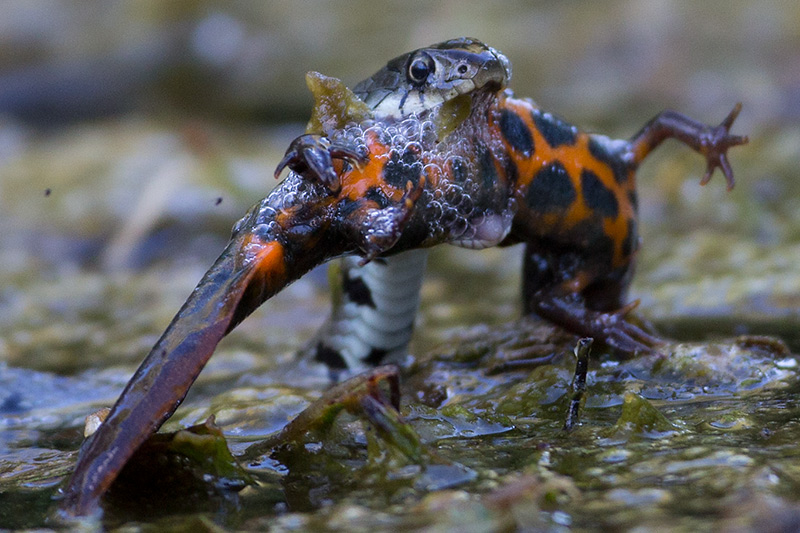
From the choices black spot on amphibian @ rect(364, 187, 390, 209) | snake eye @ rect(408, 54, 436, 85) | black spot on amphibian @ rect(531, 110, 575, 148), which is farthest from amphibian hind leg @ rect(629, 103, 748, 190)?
black spot on amphibian @ rect(364, 187, 390, 209)

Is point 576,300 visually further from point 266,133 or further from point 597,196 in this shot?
point 266,133

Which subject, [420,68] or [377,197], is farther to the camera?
[420,68]

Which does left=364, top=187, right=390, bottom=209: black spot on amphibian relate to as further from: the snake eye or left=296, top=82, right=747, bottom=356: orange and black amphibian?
the snake eye

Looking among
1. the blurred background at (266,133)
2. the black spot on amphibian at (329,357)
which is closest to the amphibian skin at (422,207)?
the black spot on amphibian at (329,357)

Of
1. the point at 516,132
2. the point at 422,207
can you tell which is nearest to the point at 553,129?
the point at 516,132

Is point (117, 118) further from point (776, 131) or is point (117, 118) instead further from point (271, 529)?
point (271, 529)

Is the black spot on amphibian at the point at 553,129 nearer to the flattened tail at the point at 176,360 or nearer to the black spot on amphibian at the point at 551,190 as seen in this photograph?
the black spot on amphibian at the point at 551,190

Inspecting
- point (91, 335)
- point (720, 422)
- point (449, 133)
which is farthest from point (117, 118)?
point (720, 422)
